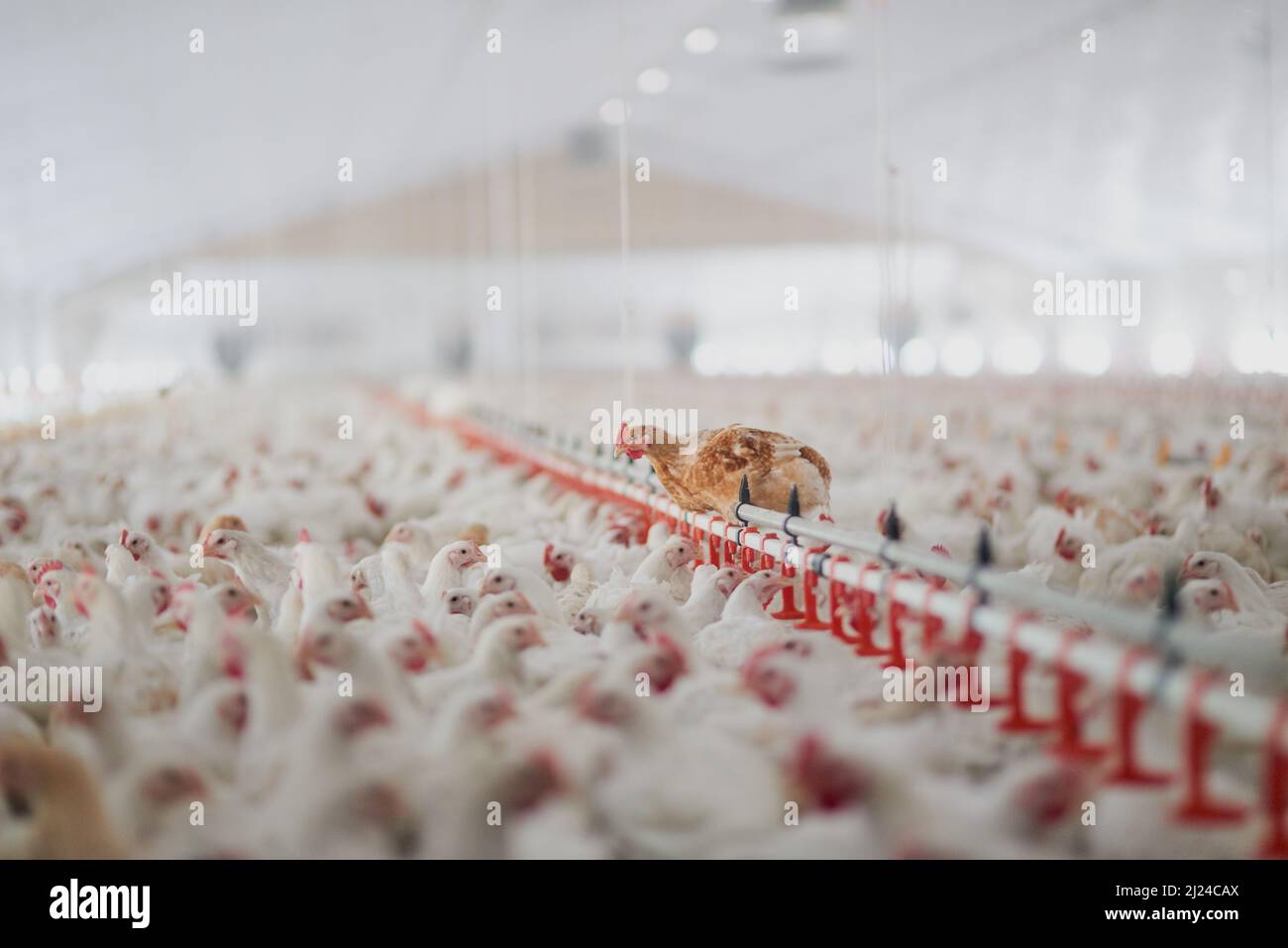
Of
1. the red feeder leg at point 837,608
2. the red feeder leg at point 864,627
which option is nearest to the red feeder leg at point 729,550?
the red feeder leg at point 837,608

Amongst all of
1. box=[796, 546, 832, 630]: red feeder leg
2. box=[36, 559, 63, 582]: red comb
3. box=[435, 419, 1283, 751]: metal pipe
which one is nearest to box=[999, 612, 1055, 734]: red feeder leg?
box=[435, 419, 1283, 751]: metal pipe

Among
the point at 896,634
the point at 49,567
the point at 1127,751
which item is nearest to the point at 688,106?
the point at 49,567

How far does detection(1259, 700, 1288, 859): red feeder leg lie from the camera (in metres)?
1.57

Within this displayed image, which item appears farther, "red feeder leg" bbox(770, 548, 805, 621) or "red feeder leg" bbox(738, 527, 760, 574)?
"red feeder leg" bbox(738, 527, 760, 574)

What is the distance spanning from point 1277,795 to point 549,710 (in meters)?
1.19

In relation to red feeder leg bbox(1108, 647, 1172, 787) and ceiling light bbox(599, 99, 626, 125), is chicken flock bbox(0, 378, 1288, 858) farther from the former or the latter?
ceiling light bbox(599, 99, 626, 125)

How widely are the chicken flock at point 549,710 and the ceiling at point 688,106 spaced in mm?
2045

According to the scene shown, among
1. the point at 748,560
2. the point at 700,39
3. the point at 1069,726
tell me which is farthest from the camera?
the point at 700,39

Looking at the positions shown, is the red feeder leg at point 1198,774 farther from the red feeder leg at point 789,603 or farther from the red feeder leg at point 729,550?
the red feeder leg at point 729,550

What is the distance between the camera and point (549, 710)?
2.29m

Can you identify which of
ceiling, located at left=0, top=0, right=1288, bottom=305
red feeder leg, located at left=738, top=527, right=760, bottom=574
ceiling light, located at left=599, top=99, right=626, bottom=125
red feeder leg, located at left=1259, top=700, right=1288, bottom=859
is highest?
ceiling light, located at left=599, top=99, right=626, bottom=125

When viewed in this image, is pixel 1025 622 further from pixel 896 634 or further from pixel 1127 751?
pixel 896 634

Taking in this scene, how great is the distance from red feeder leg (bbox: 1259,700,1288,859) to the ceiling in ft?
11.6
